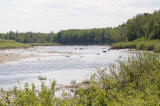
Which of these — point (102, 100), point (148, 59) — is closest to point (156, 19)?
point (148, 59)

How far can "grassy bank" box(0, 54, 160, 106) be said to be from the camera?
7246 mm

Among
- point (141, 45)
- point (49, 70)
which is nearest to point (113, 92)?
point (49, 70)

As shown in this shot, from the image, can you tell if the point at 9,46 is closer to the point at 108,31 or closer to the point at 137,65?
the point at 108,31

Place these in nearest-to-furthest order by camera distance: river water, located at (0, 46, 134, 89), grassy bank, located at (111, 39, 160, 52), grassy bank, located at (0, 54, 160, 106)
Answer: grassy bank, located at (0, 54, 160, 106) < river water, located at (0, 46, 134, 89) < grassy bank, located at (111, 39, 160, 52)

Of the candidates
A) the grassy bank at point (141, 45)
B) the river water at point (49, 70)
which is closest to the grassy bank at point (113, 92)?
the river water at point (49, 70)

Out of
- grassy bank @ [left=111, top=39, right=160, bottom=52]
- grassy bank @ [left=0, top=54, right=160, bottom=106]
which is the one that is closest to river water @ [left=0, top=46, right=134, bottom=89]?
grassy bank @ [left=0, top=54, right=160, bottom=106]

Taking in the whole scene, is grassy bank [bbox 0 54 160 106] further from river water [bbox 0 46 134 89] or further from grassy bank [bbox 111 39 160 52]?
grassy bank [bbox 111 39 160 52]

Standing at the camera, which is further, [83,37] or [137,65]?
[83,37]

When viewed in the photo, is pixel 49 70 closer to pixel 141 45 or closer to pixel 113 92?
pixel 113 92

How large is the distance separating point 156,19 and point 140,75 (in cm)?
7802

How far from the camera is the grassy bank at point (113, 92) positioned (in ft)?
23.8

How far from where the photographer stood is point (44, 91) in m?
7.41

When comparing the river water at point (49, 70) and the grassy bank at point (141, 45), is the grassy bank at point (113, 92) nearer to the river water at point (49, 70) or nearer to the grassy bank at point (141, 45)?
the river water at point (49, 70)

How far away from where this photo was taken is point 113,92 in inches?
381
